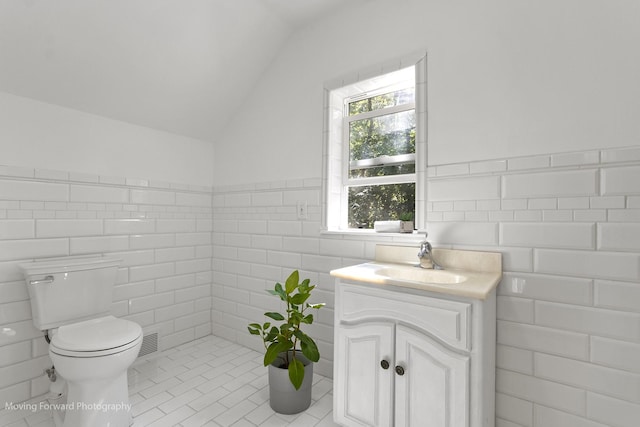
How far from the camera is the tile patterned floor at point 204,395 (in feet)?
5.46

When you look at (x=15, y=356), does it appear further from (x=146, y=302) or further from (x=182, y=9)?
(x=182, y=9)

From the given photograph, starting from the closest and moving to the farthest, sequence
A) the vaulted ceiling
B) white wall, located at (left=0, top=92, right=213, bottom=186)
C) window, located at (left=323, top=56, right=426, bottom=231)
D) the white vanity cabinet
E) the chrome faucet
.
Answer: the white vanity cabinet, the chrome faucet, the vaulted ceiling, white wall, located at (left=0, top=92, right=213, bottom=186), window, located at (left=323, top=56, right=426, bottom=231)

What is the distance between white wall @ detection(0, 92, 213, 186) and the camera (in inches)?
72.8

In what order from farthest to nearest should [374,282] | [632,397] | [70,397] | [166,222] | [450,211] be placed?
[166,222] < [450,211] < [70,397] < [374,282] < [632,397]

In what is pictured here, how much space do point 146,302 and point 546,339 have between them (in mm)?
2632

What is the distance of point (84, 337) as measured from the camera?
155 cm

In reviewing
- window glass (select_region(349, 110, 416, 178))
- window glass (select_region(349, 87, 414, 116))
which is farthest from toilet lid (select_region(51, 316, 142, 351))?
window glass (select_region(349, 87, 414, 116))

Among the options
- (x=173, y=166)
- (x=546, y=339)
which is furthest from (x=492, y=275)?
(x=173, y=166)

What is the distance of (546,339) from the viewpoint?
139 centimetres

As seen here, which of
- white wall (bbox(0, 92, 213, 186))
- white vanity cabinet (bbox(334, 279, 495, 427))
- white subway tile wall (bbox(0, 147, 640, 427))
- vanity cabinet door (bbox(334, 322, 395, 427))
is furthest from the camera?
white wall (bbox(0, 92, 213, 186))

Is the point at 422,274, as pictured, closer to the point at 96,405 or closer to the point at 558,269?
the point at 558,269

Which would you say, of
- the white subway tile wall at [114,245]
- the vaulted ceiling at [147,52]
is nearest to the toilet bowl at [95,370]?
the white subway tile wall at [114,245]

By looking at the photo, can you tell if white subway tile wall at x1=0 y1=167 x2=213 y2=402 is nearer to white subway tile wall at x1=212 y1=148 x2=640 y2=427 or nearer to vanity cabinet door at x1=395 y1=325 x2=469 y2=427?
white subway tile wall at x1=212 y1=148 x2=640 y2=427

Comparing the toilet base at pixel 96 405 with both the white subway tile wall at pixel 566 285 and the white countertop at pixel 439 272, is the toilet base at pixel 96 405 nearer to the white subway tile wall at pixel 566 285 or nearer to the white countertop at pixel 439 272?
the white countertop at pixel 439 272
